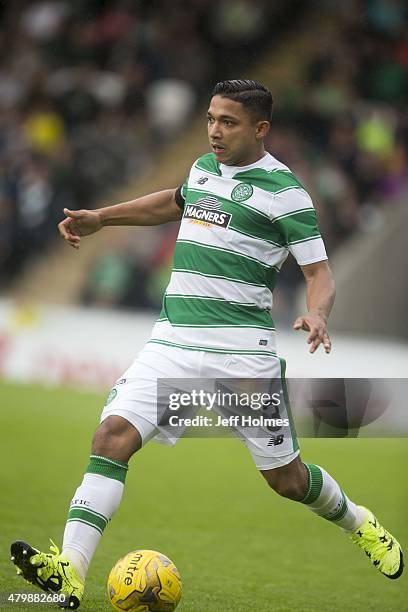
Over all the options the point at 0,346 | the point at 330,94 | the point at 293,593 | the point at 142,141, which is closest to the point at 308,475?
the point at 293,593

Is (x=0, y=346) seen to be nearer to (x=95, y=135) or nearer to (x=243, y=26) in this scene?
(x=95, y=135)

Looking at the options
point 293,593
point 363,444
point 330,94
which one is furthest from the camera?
point 330,94

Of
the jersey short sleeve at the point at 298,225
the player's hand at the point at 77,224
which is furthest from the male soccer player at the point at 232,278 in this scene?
the player's hand at the point at 77,224

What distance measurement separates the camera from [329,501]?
585cm

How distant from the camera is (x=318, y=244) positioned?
5438 mm

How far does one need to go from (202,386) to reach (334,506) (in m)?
0.97

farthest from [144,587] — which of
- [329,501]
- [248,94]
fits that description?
[248,94]

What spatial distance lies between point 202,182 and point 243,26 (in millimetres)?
13567

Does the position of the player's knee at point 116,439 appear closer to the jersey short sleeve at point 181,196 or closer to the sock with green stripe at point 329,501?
the sock with green stripe at point 329,501

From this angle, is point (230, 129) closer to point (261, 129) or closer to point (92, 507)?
point (261, 129)

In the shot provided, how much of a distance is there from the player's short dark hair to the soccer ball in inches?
80.7

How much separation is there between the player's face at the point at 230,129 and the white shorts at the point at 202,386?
922mm

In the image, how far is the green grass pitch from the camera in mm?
6078

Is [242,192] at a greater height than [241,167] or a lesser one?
lesser
